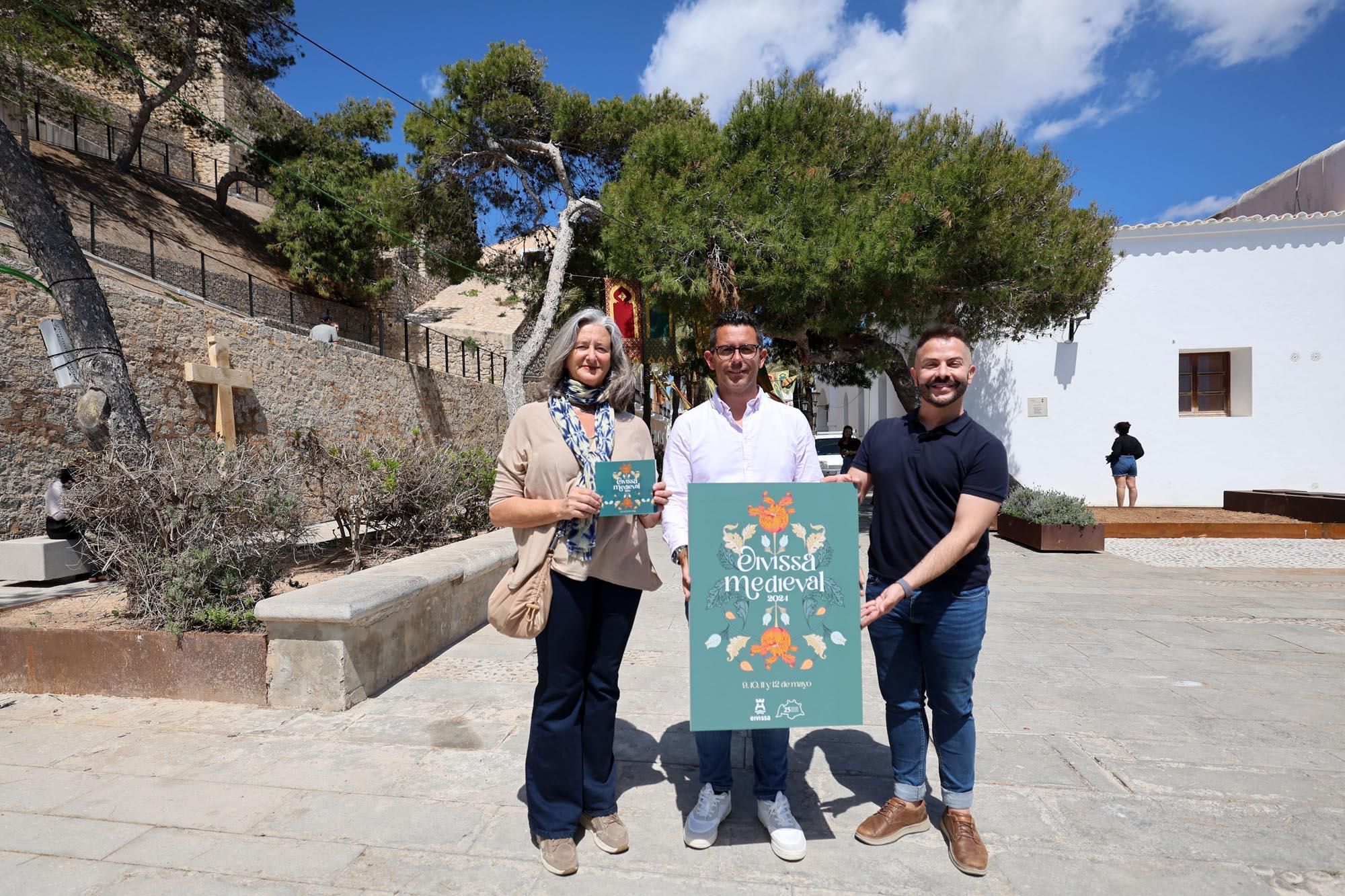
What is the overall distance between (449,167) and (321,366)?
5.22m

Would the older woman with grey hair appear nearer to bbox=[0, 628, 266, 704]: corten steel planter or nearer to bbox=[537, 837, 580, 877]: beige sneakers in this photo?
bbox=[537, 837, 580, 877]: beige sneakers

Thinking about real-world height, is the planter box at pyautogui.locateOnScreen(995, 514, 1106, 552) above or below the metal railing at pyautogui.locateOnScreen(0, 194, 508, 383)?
below

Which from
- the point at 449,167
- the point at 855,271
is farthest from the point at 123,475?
the point at 449,167

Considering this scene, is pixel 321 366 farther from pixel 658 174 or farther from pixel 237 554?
pixel 237 554

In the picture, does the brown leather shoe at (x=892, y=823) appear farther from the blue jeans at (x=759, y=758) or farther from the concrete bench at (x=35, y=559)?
the concrete bench at (x=35, y=559)

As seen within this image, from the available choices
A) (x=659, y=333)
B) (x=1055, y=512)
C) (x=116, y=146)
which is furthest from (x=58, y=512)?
(x=116, y=146)

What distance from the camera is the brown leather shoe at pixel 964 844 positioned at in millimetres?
2199

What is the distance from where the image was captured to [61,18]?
732cm

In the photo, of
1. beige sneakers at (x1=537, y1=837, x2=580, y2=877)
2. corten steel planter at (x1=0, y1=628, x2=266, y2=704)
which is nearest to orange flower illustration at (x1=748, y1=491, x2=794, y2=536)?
beige sneakers at (x1=537, y1=837, x2=580, y2=877)

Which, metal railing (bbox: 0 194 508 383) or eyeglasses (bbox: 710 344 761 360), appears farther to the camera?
metal railing (bbox: 0 194 508 383)

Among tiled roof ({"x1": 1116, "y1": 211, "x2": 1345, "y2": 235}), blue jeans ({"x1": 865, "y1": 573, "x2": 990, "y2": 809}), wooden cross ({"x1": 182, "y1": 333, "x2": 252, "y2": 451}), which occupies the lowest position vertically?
blue jeans ({"x1": 865, "y1": 573, "x2": 990, "y2": 809})

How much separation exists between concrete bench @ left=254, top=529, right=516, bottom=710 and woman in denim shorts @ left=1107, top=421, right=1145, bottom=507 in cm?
1139

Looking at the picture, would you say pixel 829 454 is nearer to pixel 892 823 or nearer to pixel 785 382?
pixel 785 382

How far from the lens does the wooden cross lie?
9656mm
